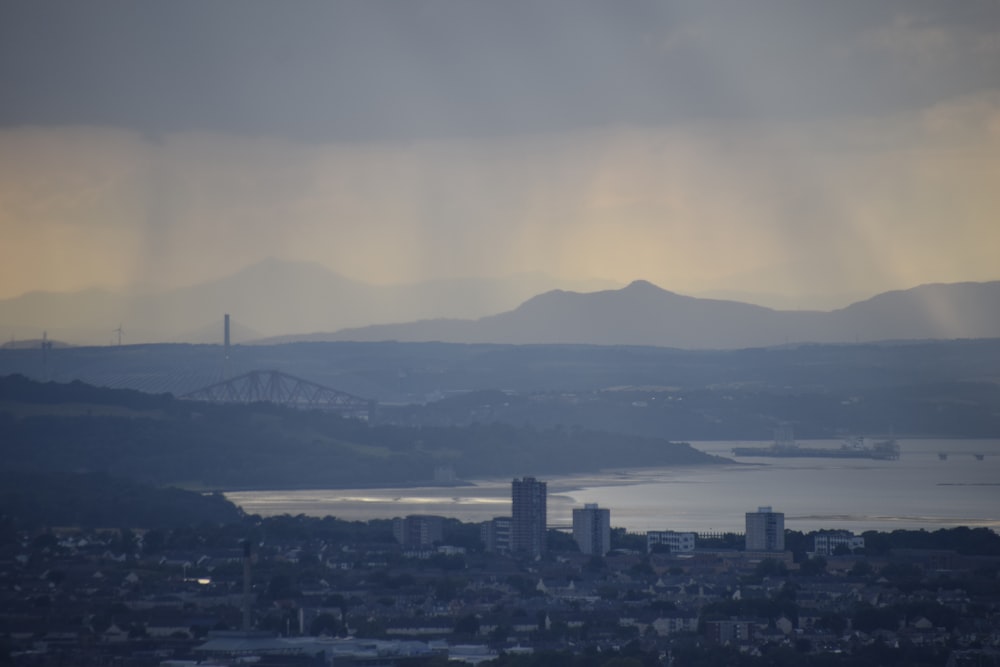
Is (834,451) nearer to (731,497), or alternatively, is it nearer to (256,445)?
(256,445)

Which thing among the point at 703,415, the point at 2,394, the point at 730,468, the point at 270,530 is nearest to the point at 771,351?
the point at 703,415

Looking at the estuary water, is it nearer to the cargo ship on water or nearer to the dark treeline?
the dark treeline

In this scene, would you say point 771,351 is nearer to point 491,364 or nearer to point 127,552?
point 491,364

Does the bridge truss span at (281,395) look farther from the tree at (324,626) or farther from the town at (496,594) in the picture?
the tree at (324,626)

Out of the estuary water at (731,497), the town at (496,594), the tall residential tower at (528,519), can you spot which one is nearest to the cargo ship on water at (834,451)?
the estuary water at (731,497)

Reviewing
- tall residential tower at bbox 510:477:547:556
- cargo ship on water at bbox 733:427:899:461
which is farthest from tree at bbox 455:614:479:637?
cargo ship on water at bbox 733:427:899:461

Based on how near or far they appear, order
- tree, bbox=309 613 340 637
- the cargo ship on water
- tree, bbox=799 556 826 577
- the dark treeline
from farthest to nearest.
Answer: the cargo ship on water, the dark treeline, tree, bbox=799 556 826 577, tree, bbox=309 613 340 637
